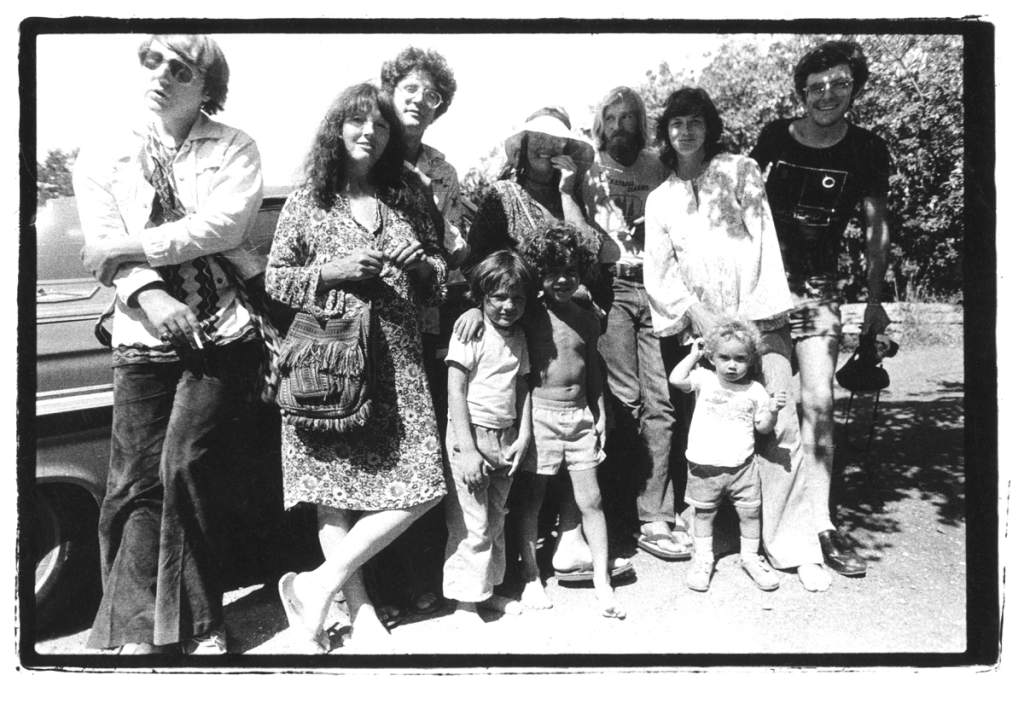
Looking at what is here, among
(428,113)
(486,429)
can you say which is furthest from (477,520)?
(428,113)

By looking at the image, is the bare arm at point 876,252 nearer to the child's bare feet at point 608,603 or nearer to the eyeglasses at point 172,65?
the child's bare feet at point 608,603

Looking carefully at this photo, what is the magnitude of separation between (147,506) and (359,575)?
0.85 metres

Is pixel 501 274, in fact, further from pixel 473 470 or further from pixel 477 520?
pixel 477 520

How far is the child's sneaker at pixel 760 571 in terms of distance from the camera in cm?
346

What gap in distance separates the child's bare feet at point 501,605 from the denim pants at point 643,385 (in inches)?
31.3

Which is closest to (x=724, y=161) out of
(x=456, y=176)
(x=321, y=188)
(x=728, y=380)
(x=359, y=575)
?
(x=728, y=380)

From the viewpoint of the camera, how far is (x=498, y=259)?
316cm

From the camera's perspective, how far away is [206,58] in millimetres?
2969

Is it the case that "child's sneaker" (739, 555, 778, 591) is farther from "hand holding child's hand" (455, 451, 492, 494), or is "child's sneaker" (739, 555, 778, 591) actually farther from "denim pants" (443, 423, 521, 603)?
"hand holding child's hand" (455, 451, 492, 494)

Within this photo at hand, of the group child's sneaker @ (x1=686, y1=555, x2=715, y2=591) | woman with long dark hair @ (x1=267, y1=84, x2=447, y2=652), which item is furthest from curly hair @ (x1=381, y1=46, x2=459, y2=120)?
child's sneaker @ (x1=686, y1=555, x2=715, y2=591)

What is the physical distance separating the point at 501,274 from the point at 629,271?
0.87 meters

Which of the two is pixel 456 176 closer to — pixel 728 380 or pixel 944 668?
pixel 728 380

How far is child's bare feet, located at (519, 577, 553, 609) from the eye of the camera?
11.1ft

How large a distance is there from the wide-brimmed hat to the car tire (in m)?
2.24
